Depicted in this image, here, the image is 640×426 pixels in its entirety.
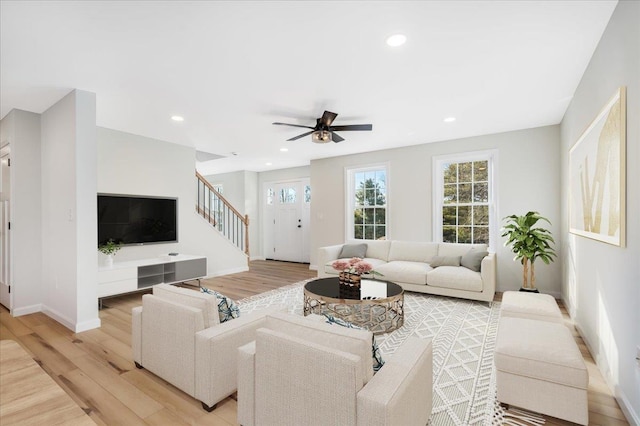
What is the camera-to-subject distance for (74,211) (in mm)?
3412

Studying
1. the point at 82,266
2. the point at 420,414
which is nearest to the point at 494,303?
the point at 420,414

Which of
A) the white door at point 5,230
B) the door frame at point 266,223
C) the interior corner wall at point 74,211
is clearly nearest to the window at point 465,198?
the door frame at point 266,223

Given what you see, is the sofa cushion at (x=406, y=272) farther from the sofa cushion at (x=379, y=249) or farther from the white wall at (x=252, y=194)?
the white wall at (x=252, y=194)

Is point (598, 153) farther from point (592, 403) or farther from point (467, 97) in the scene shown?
point (592, 403)

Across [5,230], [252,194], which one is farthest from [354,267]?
[252,194]

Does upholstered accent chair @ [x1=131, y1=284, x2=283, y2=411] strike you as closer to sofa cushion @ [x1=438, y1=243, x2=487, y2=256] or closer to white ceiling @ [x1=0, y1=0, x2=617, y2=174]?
white ceiling @ [x1=0, y1=0, x2=617, y2=174]

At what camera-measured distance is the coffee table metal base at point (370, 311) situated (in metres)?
3.25

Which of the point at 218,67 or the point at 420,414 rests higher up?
the point at 218,67

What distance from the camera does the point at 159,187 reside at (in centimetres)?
550

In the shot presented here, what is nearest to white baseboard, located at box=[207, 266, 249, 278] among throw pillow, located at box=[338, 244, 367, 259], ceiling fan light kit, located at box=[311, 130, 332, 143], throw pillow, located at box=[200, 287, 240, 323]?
throw pillow, located at box=[338, 244, 367, 259]

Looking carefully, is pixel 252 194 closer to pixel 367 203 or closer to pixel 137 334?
pixel 367 203

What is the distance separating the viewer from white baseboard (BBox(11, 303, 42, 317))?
154 inches

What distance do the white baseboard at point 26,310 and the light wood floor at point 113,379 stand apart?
0.26 ft

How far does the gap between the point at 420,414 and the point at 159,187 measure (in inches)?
210
